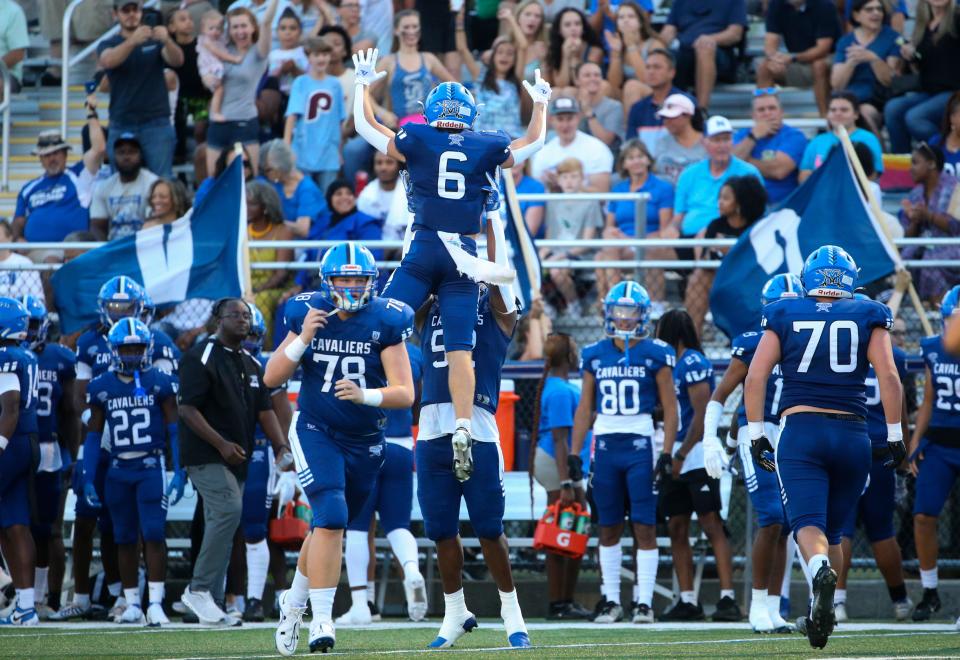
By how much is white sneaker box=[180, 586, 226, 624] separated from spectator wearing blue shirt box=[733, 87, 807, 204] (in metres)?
6.76

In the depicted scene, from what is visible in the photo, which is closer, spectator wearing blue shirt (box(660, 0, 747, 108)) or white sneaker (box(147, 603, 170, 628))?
white sneaker (box(147, 603, 170, 628))

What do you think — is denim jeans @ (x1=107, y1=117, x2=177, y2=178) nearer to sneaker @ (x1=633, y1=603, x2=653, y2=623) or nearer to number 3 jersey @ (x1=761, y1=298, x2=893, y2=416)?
sneaker @ (x1=633, y1=603, x2=653, y2=623)

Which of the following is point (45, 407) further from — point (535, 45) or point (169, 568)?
point (535, 45)

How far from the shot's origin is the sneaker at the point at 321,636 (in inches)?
316

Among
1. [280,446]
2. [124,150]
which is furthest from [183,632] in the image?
[124,150]

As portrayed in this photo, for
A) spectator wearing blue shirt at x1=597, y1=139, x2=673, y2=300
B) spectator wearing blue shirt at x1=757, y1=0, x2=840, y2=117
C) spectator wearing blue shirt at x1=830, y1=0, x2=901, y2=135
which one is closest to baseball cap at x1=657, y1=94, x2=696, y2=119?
spectator wearing blue shirt at x1=597, y1=139, x2=673, y2=300

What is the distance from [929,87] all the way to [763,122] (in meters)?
1.96

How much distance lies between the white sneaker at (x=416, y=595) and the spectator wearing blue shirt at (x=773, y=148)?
566cm

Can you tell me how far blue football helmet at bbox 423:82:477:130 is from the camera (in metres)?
9.18

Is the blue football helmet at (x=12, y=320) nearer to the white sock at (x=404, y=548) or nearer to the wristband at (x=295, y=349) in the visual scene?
the white sock at (x=404, y=548)

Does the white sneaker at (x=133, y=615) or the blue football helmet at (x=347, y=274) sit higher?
the blue football helmet at (x=347, y=274)

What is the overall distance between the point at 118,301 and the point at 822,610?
6495 millimetres

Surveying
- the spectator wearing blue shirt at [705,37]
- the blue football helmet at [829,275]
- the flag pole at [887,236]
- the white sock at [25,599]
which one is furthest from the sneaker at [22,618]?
the spectator wearing blue shirt at [705,37]

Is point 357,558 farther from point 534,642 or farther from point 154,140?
point 154,140
